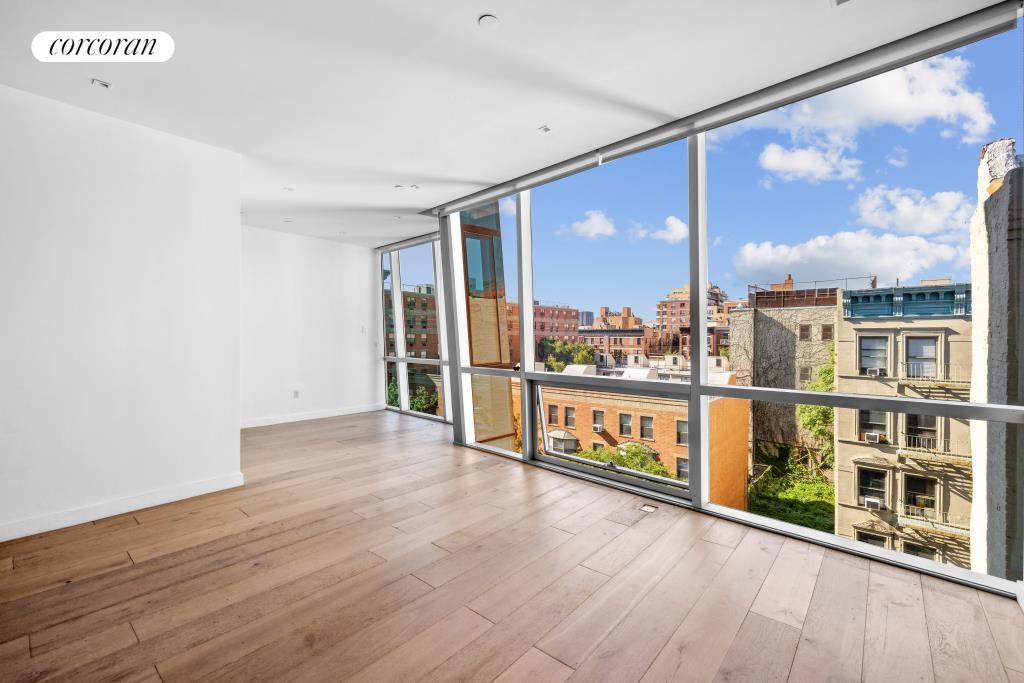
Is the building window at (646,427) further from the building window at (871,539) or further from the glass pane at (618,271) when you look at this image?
the building window at (871,539)

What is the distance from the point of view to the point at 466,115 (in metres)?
3.05

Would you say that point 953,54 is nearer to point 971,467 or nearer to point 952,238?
point 952,238

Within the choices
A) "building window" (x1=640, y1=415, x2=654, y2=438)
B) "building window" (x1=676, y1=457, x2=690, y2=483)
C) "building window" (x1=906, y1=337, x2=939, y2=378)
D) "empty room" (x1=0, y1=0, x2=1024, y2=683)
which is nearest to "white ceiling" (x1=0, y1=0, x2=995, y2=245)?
"empty room" (x1=0, y1=0, x2=1024, y2=683)

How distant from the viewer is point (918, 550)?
2510mm

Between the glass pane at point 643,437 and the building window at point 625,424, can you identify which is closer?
the glass pane at point 643,437

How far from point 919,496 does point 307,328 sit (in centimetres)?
690

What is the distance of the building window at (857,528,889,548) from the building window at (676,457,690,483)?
104 centimetres

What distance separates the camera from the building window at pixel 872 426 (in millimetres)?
2645

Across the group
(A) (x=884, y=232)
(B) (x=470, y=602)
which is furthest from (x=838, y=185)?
(B) (x=470, y=602)

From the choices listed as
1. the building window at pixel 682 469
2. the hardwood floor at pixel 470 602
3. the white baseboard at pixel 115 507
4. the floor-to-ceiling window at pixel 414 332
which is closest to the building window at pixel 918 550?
the hardwood floor at pixel 470 602

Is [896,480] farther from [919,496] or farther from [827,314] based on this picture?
[827,314]

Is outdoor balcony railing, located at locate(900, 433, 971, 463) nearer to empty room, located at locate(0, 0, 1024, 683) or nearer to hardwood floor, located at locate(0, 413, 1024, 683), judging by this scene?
empty room, located at locate(0, 0, 1024, 683)

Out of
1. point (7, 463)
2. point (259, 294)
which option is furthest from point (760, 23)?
point (259, 294)

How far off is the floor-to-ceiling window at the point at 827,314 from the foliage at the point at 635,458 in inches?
0.7
